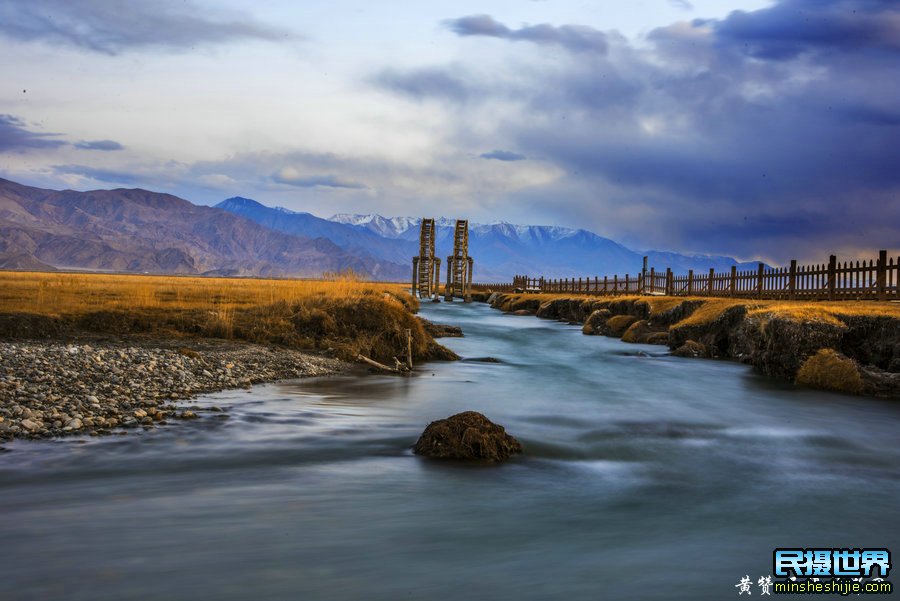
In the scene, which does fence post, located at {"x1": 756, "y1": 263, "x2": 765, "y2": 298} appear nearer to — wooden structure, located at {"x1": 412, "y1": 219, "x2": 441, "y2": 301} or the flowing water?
the flowing water

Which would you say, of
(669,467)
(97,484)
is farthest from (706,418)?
(97,484)

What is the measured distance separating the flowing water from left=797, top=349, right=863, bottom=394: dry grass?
5.87 feet

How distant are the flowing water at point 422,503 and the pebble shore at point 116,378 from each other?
2.22 feet

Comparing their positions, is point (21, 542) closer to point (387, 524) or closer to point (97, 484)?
point (97, 484)

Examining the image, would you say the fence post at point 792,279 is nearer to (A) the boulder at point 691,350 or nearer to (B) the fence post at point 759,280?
(B) the fence post at point 759,280

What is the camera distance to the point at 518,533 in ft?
22.8

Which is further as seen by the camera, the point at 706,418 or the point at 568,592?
the point at 706,418

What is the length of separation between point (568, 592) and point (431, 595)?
3.79 ft

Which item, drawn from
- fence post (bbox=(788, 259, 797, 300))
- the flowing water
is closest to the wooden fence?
fence post (bbox=(788, 259, 797, 300))

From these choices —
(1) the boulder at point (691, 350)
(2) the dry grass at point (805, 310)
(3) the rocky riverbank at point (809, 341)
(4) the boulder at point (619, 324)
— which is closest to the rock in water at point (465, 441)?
(3) the rocky riverbank at point (809, 341)

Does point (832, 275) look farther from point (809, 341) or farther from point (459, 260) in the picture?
point (459, 260)

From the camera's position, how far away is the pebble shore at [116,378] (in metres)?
9.99

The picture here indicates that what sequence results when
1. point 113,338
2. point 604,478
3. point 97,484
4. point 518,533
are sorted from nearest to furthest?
point 518,533 → point 97,484 → point 604,478 → point 113,338

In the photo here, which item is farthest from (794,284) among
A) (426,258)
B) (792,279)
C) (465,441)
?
(426,258)
